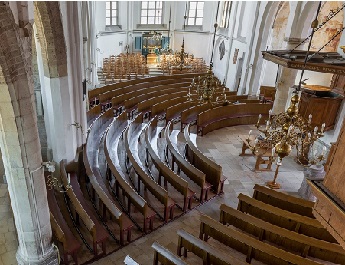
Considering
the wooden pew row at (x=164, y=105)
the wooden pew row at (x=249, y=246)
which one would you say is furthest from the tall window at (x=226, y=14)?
the wooden pew row at (x=249, y=246)

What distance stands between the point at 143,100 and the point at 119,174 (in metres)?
6.99

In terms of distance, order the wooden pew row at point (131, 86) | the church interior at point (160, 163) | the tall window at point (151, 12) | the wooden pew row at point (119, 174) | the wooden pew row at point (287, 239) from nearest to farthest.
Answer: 1. the church interior at point (160, 163)
2. the wooden pew row at point (287, 239)
3. the wooden pew row at point (119, 174)
4. the wooden pew row at point (131, 86)
5. the tall window at point (151, 12)

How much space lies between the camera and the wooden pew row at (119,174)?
628 centimetres

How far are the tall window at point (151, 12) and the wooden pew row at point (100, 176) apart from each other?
15.5m

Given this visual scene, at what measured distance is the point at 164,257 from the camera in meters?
5.12

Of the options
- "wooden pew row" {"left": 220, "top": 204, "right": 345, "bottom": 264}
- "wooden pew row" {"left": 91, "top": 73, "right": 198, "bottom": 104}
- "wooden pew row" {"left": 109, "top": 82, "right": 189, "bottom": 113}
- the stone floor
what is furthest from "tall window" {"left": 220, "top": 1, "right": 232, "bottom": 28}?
"wooden pew row" {"left": 220, "top": 204, "right": 345, "bottom": 264}

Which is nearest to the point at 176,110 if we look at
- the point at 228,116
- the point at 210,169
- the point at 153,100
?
the point at 153,100

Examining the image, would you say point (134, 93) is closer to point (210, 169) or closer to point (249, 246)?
point (210, 169)

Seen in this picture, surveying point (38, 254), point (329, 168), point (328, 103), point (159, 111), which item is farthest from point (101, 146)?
point (329, 168)

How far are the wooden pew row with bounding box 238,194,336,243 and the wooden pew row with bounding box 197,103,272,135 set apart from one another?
18.2 ft

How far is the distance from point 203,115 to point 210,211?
516cm

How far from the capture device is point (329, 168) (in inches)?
75.0

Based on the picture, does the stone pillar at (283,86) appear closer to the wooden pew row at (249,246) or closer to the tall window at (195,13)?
the wooden pew row at (249,246)

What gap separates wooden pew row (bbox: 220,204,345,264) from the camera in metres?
5.38
